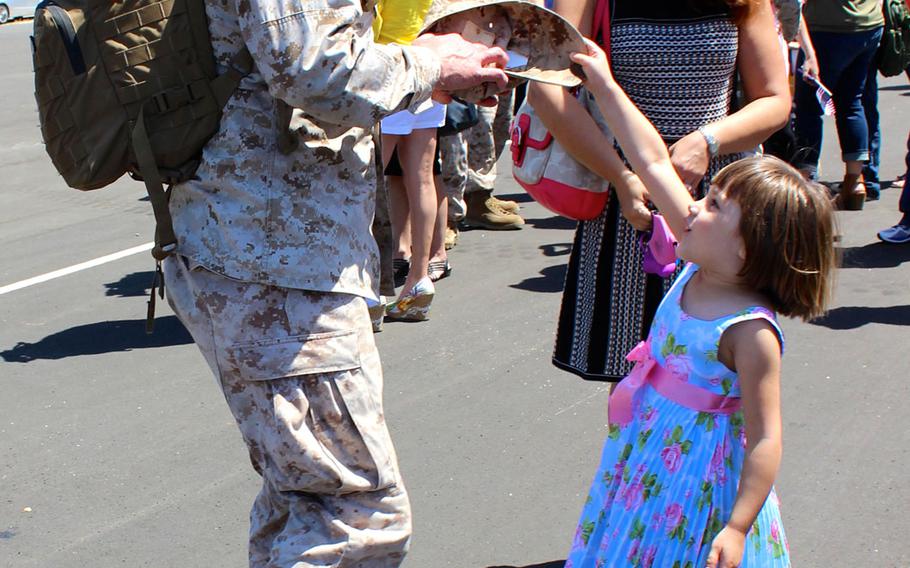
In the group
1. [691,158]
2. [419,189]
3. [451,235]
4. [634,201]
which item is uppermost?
[691,158]

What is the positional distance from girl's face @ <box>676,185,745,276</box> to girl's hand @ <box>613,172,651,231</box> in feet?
1.19

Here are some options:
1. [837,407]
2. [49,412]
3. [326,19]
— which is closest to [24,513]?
[49,412]

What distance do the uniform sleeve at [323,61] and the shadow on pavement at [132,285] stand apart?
4345mm

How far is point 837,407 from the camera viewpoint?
4.61 metres

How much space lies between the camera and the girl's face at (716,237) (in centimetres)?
255

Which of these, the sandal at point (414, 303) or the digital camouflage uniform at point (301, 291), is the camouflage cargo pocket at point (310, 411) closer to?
the digital camouflage uniform at point (301, 291)

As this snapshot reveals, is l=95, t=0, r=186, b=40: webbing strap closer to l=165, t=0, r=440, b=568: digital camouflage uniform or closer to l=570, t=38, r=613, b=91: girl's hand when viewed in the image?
l=165, t=0, r=440, b=568: digital camouflage uniform

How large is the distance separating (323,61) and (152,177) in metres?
0.47

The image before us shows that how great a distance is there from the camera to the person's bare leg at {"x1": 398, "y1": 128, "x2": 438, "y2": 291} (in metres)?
5.83

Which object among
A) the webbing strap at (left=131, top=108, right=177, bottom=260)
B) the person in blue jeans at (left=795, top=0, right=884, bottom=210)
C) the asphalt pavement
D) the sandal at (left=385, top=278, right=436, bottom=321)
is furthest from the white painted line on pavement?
the webbing strap at (left=131, top=108, right=177, bottom=260)

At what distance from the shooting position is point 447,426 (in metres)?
4.55

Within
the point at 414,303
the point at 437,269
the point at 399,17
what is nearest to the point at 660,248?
the point at 399,17

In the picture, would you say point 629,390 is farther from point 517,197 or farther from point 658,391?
point 517,197

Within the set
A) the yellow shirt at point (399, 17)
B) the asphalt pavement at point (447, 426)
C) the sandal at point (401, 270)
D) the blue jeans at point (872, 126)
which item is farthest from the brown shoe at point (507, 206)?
the yellow shirt at point (399, 17)
